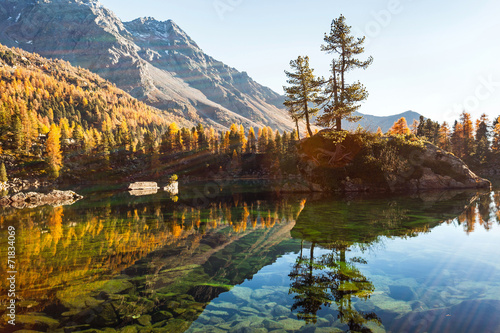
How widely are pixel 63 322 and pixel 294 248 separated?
343 inches

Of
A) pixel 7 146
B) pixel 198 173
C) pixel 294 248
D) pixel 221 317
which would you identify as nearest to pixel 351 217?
Answer: pixel 294 248

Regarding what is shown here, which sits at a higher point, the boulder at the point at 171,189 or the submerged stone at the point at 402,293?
the boulder at the point at 171,189

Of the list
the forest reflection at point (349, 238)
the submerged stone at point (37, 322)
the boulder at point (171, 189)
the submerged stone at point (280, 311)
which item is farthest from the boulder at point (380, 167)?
Answer: the submerged stone at point (37, 322)

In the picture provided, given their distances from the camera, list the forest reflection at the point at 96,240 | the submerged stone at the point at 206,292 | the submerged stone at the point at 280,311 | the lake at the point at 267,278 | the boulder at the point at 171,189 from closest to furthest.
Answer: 1. the lake at the point at 267,278
2. the submerged stone at the point at 280,311
3. the submerged stone at the point at 206,292
4. the forest reflection at the point at 96,240
5. the boulder at the point at 171,189

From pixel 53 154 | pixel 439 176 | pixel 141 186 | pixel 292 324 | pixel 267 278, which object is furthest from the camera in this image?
pixel 53 154

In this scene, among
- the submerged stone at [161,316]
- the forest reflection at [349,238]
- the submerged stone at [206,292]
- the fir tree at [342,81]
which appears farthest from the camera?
the fir tree at [342,81]

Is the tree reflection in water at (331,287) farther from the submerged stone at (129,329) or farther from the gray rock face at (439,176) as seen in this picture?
the gray rock face at (439,176)

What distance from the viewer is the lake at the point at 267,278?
242 inches

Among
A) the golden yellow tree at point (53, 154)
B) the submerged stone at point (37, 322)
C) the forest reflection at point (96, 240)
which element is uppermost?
the golden yellow tree at point (53, 154)

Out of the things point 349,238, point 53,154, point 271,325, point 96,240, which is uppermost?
point 53,154

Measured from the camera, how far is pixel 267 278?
895 centimetres

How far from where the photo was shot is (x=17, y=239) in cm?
1459

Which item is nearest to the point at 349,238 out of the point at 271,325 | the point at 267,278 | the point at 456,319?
the point at 267,278

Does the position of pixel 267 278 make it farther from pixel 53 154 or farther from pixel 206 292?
pixel 53 154
